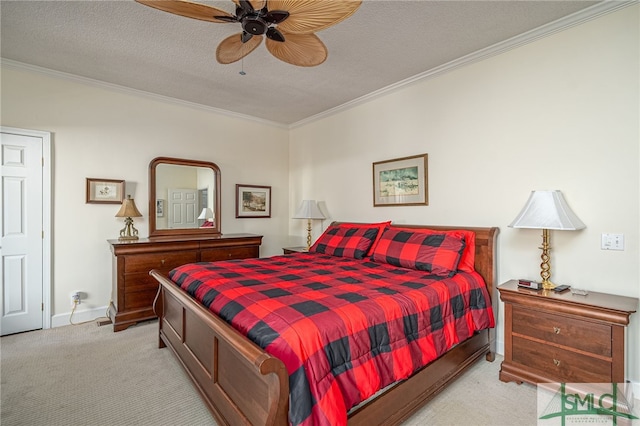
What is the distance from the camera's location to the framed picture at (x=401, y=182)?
3.29 m

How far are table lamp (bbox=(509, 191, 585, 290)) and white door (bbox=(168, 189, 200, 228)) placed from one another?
3.69m

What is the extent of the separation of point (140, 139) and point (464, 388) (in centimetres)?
424

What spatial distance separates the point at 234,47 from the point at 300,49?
1.52 ft

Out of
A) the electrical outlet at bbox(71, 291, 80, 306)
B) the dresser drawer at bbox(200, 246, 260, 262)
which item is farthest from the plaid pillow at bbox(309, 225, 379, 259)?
the electrical outlet at bbox(71, 291, 80, 306)

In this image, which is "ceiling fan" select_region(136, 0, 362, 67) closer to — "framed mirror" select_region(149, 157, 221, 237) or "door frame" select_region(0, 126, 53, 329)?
"framed mirror" select_region(149, 157, 221, 237)

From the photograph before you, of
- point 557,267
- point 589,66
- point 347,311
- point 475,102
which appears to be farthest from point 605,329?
point 475,102

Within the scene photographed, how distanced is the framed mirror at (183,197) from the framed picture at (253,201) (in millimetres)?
354

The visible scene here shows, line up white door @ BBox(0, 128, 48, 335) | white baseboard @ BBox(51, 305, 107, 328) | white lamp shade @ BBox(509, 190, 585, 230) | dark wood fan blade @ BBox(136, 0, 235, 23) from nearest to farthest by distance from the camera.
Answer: dark wood fan blade @ BBox(136, 0, 235, 23) → white lamp shade @ BBox(509, 190, 585, 230) → white door @ BBox(0, 128, 48, 335) → white baseboard @ BBox(51, 305, 107, 328)

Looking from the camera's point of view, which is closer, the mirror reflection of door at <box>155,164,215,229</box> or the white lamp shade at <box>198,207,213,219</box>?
the mirror reflection of door at <box>155,164,215,229</box>

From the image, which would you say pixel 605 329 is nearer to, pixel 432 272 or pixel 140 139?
pixel 432 272

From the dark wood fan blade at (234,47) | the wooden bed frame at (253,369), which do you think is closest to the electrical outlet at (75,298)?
the wooden bed frame at (253,369)

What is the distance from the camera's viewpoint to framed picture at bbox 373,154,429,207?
3291mm

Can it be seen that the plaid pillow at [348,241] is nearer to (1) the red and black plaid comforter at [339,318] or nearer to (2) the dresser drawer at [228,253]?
(1) the red and black plaid comforter at [339,318]

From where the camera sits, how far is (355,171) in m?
4.07
